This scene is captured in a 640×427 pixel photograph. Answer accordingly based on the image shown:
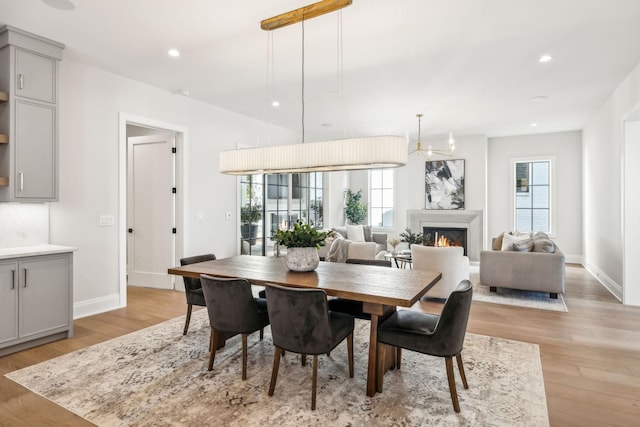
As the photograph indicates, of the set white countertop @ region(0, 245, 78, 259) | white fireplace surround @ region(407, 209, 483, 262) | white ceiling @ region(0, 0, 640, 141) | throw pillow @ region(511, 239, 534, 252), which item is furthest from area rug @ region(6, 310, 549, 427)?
white fireplace surround @ region(407, 209, 483, 262)

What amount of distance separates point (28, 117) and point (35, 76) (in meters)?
0.39

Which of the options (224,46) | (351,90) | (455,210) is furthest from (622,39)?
(455,210)

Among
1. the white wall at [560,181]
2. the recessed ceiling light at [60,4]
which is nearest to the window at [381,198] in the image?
the white wall at [560,181]

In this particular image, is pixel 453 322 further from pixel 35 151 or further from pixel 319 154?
pixel 35 151

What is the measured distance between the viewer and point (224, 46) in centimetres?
358

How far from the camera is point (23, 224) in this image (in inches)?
142

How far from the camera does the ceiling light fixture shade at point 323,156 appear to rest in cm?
277

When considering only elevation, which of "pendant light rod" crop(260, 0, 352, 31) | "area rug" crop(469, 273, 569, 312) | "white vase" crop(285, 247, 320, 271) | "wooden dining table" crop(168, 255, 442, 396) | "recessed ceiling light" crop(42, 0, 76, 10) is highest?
"recessed ceiling light" crop(42, 0, 76, 10)

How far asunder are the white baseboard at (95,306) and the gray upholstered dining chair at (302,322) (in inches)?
113

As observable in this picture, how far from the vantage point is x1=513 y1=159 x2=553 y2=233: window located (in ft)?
26.2

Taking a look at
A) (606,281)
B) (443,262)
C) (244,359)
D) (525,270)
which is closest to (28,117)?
(244,359)

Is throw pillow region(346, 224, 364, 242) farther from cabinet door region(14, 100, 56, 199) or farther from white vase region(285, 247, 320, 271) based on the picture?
cabinet door region(14, 100, 56, 199)

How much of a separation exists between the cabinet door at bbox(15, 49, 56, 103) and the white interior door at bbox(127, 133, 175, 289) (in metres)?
1.77

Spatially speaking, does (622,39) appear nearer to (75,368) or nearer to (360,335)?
(360,335)
